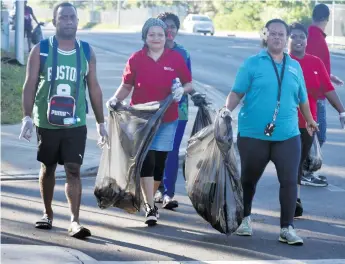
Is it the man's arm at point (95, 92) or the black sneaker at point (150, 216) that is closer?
the man's arm at point (95, 92)

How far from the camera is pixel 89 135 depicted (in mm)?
12789

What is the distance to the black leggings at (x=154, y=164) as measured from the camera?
7746 millimetres

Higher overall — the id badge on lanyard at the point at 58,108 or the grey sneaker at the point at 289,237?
the id badge on lanyard at the point at 58,108

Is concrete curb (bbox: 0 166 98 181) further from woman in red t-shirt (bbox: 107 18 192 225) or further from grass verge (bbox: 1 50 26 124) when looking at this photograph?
grass verge (bbox: 1 50 26 124)

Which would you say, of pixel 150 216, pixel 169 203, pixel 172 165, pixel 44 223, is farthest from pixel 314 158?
pixel 44 223

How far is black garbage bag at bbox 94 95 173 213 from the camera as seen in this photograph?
7.57 metres

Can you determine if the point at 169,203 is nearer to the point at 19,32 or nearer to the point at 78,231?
the point at 78,231

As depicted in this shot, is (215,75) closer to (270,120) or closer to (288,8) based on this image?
(270,120)

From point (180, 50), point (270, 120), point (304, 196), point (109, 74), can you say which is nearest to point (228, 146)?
point (270, 120)

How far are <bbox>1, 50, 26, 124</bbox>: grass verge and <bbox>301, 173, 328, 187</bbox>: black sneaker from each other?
5.63m

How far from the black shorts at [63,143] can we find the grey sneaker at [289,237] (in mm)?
1731

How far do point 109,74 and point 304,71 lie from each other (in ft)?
47.8

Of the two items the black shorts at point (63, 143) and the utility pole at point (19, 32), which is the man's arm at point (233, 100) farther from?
the utility pole at point (19, 32)

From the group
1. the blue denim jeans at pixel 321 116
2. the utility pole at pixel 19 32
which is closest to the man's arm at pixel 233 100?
the blue denim jeans at pixel 321 116
